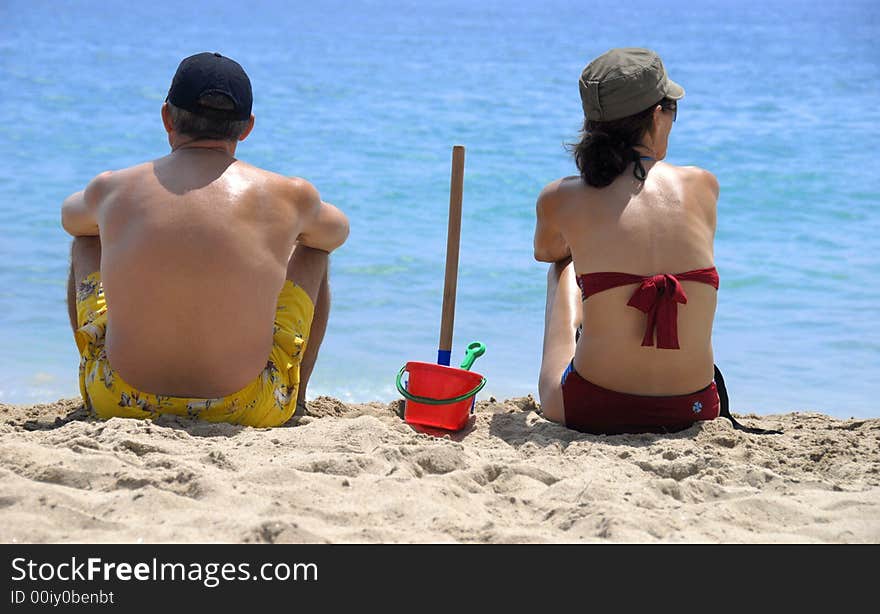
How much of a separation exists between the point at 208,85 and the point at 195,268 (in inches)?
23.6

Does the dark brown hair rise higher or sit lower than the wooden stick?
higher

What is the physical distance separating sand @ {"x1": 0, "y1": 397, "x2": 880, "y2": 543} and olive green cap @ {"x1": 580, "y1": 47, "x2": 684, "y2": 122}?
109 cm

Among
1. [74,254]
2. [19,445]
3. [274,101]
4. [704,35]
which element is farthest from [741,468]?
[704,35]

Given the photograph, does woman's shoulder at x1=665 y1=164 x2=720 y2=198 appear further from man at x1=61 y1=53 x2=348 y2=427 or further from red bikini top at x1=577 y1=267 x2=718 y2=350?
man at x1=61 y1=53 x2=348 y2=427

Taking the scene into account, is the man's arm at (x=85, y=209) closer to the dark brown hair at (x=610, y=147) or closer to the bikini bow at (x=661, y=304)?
the dark brown hair at (x=610, y=147)

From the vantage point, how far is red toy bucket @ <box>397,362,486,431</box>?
3.67 metres

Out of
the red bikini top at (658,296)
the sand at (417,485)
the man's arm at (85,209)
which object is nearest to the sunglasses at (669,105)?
the red bikini top at (658,296)

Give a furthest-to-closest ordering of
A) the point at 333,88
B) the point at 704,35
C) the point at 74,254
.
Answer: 1. the point at 704,35
2. the point at 333,88
3. the point at 74,254

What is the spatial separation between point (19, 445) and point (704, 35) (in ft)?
72.3

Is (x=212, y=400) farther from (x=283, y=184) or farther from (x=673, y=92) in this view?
(x=673, y=92)

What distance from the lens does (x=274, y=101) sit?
549 inches

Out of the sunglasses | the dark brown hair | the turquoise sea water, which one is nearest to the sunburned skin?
the dark brown hair

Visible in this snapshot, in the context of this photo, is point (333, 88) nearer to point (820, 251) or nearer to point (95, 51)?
point (95, 51)

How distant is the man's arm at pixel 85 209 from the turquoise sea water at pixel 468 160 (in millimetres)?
1807
